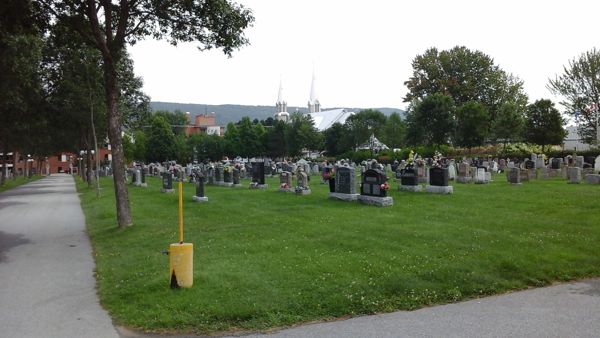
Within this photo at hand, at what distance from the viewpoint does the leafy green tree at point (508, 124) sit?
48.6m

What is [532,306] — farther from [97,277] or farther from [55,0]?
[55,0]

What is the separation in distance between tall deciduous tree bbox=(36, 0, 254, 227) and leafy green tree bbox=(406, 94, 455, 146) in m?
43.0

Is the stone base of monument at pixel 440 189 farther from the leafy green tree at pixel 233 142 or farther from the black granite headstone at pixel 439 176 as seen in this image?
the leafy green tree at pixel 233 142

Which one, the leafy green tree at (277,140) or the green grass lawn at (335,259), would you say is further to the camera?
the leafy green tree at (277,140)

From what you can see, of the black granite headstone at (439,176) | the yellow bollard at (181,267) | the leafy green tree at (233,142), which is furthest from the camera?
the leafy green tree at (233,142)

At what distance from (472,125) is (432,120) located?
5.10 m

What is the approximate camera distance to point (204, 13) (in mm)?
14438

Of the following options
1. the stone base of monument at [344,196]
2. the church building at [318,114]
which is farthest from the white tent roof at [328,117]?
the stone base of monument at [344,196]

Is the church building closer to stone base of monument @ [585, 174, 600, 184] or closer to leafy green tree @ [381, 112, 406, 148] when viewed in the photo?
leafy green tree @ [381, 112, 406, 148]

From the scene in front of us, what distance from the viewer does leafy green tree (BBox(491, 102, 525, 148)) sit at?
48.6 m

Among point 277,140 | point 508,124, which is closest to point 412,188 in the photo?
point 508,124

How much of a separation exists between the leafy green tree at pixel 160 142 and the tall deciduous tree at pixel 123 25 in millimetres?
79584

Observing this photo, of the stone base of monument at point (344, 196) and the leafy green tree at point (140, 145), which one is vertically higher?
the leafy green tree at point (140, 145)

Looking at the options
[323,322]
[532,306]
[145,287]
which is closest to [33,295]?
[145,287]
